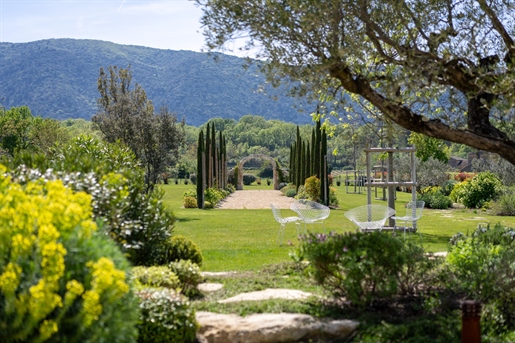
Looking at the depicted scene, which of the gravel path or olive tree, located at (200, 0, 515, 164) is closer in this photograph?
olive tree, located at (200, 0, 515, 164)

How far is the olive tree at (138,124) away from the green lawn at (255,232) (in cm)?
229

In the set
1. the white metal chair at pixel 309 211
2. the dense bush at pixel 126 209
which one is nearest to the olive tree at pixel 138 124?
the white metal chair at pixel 309 211

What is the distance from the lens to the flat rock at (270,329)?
18.5ft

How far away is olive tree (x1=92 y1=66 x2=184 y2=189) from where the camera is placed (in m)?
21.2

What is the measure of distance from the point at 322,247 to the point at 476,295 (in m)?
1.59

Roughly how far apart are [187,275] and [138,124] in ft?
49.3

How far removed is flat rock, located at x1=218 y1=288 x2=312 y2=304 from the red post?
2149mm

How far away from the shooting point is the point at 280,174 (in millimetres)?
48406

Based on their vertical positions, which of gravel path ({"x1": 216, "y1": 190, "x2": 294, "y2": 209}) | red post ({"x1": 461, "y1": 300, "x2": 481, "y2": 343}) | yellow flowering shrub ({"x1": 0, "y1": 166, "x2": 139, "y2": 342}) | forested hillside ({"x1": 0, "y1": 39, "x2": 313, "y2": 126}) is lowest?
gravel path ({"x1": 216, "y1": 190, "x2": 294, "y2": 209})

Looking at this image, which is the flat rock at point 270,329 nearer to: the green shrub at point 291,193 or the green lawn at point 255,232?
the green lawn at point 255,232

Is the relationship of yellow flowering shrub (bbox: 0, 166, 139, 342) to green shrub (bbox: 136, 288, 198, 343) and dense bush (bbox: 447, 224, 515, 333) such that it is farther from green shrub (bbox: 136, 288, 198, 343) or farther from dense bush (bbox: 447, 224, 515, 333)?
dense bush (bbox: 447, 224, 515, 333)

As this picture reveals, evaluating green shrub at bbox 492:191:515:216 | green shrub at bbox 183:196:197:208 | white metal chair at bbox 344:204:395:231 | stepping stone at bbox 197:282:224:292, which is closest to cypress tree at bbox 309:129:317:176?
green shrub at bbox 183:196:197:208

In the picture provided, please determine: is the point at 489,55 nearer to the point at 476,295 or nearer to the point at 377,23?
the point at 377,23

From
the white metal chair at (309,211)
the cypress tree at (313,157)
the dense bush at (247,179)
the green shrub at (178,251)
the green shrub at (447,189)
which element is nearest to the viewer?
the green shrub at (178,251)
